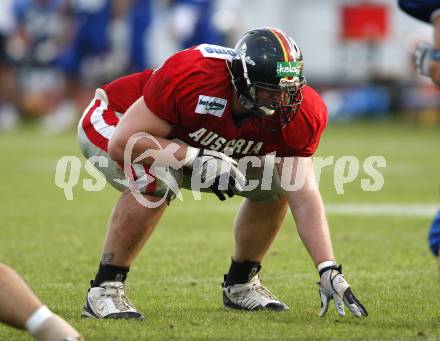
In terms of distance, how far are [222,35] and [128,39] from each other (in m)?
1.68

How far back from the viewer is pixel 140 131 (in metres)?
3.75

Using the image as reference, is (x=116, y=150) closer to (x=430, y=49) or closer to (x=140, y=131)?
(x=140, y=131)

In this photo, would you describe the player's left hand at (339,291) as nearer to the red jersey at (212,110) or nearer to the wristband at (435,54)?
the red jersey at (212,110)

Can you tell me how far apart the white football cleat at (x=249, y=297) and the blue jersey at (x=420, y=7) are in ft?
4.34

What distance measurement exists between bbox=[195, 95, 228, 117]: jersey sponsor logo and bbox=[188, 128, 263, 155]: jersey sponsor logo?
10 centimetres

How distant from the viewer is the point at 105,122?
4.16m

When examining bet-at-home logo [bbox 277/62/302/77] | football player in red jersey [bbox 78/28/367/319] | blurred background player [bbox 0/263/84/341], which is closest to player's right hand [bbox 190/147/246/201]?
football player in red jersey [bbox 78/28/367/319]

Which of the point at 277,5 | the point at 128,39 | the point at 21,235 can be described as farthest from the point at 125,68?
the point at 21,235

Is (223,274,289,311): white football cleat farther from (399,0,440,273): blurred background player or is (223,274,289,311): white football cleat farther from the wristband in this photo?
the wristband

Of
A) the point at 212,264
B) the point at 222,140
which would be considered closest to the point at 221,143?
the point at 222,140

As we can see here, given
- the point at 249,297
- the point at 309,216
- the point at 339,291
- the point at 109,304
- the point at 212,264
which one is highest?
the point at 309,216

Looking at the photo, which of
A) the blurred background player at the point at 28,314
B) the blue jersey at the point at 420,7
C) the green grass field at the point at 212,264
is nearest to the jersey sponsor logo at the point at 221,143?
the green grass field at the point at 212,264

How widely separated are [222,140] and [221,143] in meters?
0.02

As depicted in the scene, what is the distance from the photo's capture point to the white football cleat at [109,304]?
386 cm
